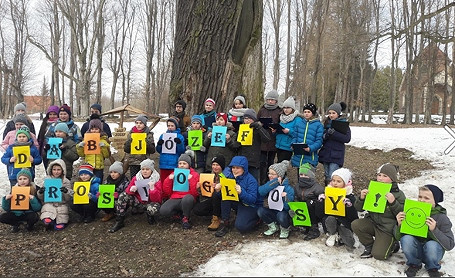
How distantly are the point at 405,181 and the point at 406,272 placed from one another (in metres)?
5.16

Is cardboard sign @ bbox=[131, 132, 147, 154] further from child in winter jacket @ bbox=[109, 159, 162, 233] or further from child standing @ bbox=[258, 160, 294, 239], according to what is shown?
child standing @ bbox=[258, 160, 294, 239]

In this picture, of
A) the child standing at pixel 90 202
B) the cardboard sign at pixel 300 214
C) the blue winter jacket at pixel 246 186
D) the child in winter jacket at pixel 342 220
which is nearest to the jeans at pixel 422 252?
the child in winter jacket at pixel 342 220

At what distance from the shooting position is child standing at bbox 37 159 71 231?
540 centimetres

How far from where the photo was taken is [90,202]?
555 centimetres

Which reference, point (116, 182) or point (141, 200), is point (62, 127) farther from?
point (141, 200)

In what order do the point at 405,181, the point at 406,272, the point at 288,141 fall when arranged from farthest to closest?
the point at 405,181 → the point at 288,141 → the point at 406,272

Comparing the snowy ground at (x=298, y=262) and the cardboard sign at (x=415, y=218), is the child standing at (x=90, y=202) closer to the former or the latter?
the snowy ground at (x=298, y=262)

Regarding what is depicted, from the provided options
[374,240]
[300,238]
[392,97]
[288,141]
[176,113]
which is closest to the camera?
[374,240]

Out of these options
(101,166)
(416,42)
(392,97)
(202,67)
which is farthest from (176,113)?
(416,42)

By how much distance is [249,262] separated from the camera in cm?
397

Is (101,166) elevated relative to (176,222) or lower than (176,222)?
elevated

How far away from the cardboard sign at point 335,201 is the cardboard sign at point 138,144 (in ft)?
10.1

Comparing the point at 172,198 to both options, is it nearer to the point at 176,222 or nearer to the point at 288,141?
the point at 176,222

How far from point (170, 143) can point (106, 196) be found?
1.33 metres
